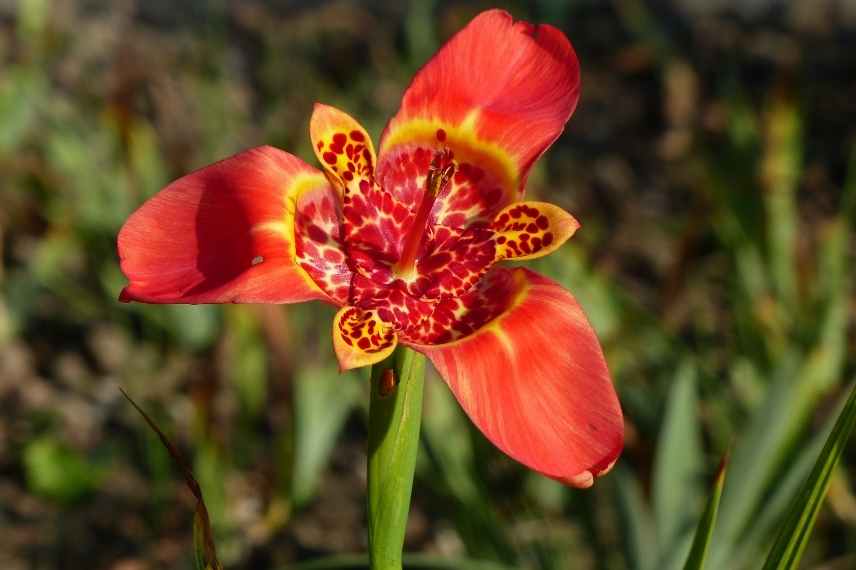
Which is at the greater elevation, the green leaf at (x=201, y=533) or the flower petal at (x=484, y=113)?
the flower petal at (x=484, y=113)

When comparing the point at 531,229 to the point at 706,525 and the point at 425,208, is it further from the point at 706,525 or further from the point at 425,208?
the point at 706,525

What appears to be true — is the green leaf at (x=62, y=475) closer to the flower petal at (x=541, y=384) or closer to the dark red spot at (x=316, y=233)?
the dark red spot at (x=316, y=233)

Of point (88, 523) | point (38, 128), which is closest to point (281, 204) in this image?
point (88, 523)

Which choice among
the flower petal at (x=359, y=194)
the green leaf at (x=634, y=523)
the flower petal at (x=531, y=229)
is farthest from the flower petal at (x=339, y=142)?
the green leaf at (x=634, y=523)

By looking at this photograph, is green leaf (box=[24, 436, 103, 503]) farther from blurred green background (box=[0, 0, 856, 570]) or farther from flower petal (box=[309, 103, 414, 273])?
flower petal (box=[309, 103, 414, 273])

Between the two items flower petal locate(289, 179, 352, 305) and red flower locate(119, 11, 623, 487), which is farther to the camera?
flower petal locate(289, 179, 352, 305)

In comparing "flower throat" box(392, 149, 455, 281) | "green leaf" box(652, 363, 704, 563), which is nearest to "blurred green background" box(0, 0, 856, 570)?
"green leaf" box(652, 363, 704, 563)

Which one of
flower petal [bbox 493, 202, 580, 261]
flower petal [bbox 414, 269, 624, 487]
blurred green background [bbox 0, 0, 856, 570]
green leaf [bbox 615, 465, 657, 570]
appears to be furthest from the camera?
blurred green background [bbox 0, 0, 856, 570]
